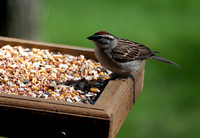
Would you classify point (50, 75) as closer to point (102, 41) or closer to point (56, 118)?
point (102, 41)

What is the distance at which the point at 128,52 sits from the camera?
4.05 m

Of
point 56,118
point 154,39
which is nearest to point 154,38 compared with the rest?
point 154,39

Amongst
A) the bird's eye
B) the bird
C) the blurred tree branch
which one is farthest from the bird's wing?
the blurred tree branch

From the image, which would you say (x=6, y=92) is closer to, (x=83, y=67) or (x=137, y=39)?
(x=83, y=67)

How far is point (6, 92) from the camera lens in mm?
3449

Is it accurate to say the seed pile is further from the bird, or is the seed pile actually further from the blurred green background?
the blurred green background

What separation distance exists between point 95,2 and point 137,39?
175 centimetres

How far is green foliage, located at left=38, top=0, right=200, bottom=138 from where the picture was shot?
5.48 meters

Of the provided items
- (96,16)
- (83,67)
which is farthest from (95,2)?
(83,67)

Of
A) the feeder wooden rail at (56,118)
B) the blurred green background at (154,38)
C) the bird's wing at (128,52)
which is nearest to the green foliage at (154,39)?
the blurred green background at (154,38)

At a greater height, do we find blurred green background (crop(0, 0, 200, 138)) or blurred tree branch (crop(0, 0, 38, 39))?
blurred tree branch (crop(0, 0, 38, 39))

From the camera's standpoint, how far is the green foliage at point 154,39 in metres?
5.48

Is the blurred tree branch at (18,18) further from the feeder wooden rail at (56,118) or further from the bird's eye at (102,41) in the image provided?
the feeder wooden rail at (56,118)

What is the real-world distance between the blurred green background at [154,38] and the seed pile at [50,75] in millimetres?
897
